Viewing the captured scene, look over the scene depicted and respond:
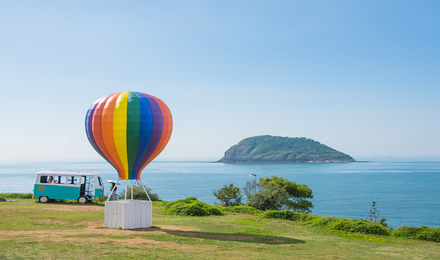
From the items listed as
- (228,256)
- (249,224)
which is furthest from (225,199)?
(228,256)

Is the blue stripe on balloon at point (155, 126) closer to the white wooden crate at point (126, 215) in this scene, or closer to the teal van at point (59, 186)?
the white wooden crate at point (126, 215)

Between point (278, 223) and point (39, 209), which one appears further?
point (39, 209)

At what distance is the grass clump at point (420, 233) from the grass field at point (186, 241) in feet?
2.40

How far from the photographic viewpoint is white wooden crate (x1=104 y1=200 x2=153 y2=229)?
54.4 ft

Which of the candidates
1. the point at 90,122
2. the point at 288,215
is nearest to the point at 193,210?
the point at 288,215

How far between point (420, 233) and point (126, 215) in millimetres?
14558

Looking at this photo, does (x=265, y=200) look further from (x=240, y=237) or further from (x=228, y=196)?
(x=240, y=237)

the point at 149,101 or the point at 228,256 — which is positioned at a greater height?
the point at 149,101

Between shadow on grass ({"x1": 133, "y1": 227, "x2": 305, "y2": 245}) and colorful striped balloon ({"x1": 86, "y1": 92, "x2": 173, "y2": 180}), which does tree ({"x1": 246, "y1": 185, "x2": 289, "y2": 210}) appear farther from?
colorful striped balloon ({"x1": 86, "y1": 92, "x2": 173, "y2": 180})

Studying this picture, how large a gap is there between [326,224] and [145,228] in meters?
9.99

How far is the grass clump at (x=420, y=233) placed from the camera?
51.9ft

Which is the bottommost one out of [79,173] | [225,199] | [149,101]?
[225,199]

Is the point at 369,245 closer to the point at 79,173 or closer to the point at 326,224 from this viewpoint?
the point at 326,224

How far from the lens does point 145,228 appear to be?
1700 centimetres
